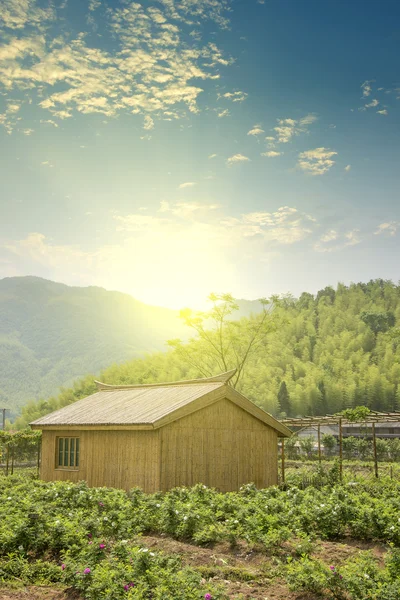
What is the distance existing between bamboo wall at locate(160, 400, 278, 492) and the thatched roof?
0.34m

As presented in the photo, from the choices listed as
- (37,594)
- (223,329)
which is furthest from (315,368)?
(37,594)

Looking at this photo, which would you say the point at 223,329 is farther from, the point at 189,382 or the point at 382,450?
the point at 189,382

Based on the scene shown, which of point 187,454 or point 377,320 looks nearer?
point 187,454

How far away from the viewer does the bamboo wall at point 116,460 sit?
16.2 m

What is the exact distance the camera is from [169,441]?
16.3m

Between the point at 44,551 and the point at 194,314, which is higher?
the point at 194,314

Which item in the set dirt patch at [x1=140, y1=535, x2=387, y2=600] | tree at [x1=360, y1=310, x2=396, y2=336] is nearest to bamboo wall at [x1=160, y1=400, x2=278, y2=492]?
dirt patch at [x1=140, y1=535, x2=387, y2=600]

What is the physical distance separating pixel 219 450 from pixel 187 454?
4.16 feet

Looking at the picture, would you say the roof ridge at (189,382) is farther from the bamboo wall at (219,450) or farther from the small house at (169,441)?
the bamboo wall at (219,450)

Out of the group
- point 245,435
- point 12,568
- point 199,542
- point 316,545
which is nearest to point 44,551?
point 12,568

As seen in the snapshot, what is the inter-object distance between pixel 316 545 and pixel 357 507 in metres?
→ 1.94

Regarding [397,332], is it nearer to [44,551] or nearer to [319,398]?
[44,551]

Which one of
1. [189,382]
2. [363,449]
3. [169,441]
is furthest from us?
[363,449]

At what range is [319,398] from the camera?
2918 inches
